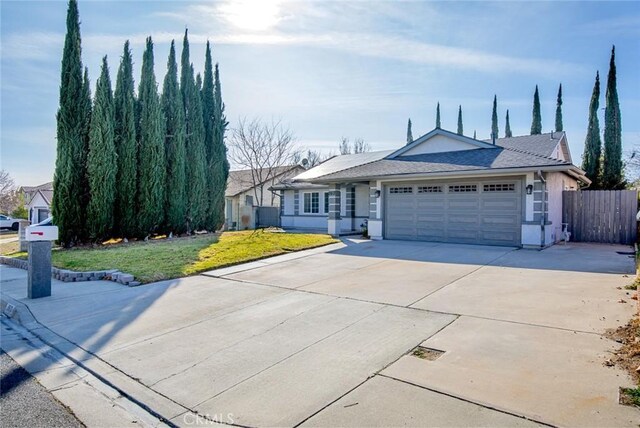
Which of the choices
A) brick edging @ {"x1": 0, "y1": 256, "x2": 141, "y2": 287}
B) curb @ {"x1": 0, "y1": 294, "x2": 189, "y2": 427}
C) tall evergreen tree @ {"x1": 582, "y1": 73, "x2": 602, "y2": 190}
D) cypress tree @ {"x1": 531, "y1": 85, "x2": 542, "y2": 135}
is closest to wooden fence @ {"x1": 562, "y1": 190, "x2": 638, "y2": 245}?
tall evergreen tree @ {"x1": 582, "y1": 73, "x2": 602, "y2": 190}

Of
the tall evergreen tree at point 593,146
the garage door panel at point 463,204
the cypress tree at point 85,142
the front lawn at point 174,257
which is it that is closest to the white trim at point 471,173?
the garage door panel at point 463,204

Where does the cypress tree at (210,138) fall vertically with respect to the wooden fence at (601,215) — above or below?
above

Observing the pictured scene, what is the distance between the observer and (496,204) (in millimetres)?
12984

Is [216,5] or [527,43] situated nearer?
[216,5]

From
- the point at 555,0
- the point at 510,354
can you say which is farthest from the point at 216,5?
the point at 510,354

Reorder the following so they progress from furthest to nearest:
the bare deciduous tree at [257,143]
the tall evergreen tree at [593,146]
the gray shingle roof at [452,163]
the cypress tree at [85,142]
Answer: the bare deciduous tree at [257,143] < the tall evergreen tree at [593,146] < the cypress tree at [85,142] < the gray shingle roof at [452,163]

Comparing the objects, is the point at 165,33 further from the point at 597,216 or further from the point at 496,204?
the point at 597,216

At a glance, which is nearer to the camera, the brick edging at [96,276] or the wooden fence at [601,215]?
the brick edging at [96,276]

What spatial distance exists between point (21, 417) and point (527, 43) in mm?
13752

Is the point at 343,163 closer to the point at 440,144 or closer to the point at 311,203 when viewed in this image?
the point at 311,203

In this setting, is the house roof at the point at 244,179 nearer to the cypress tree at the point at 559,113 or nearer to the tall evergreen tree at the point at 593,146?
the tall evergreen tree at the point at 593,146

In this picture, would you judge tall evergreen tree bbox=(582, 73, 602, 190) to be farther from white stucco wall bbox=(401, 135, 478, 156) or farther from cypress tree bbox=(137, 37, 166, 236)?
cypress tree bbox=(137, 37, 166, 236)

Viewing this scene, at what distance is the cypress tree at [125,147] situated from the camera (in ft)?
52.1

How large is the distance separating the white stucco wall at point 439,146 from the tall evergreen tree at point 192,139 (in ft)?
34.8
